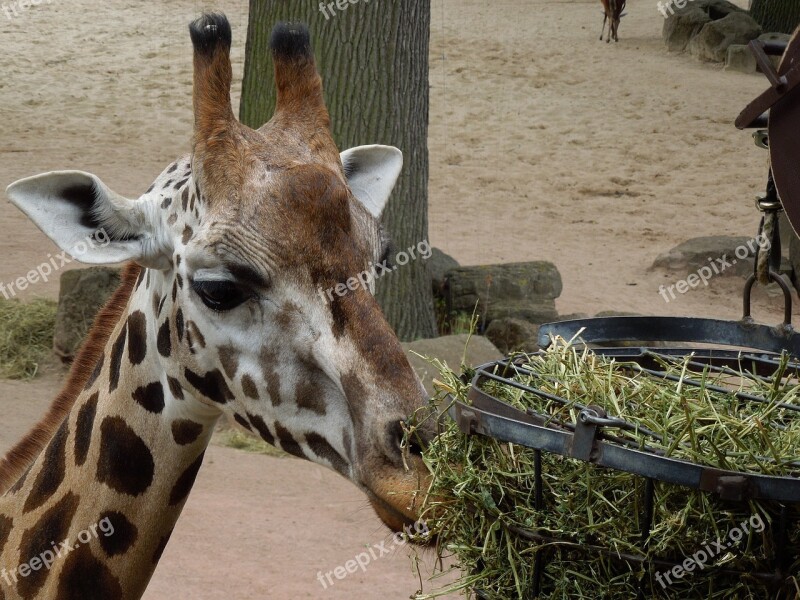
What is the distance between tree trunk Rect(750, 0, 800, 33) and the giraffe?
17291mm

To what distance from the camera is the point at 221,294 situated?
7.98 feet

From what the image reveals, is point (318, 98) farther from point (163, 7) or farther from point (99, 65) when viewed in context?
point (163, 7)

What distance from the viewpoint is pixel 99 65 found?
1697cm

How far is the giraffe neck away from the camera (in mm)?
2674

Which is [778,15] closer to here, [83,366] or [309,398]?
[83,366]

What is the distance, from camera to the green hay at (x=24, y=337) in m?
7.03

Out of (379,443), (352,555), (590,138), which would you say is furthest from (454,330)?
(590,138)

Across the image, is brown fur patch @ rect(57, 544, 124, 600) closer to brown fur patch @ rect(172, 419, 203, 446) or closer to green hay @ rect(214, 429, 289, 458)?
brown fur patch @ rect(172, 419, 203, 446)

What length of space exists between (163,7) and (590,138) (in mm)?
9478

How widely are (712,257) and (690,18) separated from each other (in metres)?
11.0

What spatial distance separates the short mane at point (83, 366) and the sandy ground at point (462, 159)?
1.49 meters

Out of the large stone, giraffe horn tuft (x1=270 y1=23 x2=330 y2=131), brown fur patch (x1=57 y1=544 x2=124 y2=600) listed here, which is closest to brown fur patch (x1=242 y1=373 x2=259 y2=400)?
brown fur patch (x1=57 y1=544 x2=124 y2=600)

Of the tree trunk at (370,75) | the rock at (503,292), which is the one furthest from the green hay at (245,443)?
the rock at (503,292)

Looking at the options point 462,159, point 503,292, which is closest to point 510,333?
point 503,292
